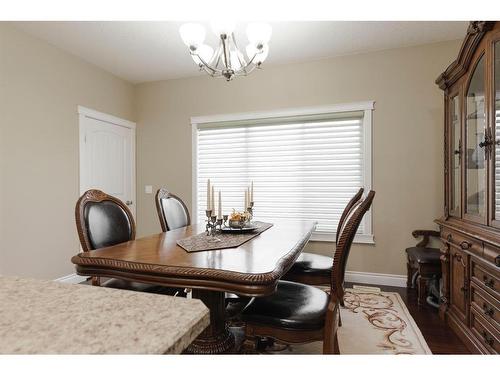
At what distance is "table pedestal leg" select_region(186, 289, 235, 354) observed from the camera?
1572mm

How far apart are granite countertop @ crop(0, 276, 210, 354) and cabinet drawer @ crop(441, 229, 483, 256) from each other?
1.98m

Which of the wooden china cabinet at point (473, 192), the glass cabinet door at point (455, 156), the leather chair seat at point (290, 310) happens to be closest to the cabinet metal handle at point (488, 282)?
the wooden china cabinet at point (473, 192)

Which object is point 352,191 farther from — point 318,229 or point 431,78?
point 431,78

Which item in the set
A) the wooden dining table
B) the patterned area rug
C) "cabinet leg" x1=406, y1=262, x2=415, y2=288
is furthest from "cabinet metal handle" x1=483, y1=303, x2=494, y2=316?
"cabinet leg" x1=406, y1=262, x2=415, y2=288

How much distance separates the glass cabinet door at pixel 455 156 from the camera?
2297mm

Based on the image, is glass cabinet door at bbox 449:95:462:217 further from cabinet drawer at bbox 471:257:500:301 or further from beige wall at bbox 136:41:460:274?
beige wall at bbox 136:41:460:274

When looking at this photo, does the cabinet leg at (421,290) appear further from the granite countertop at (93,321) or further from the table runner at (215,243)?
the granite countertop at (93,321)

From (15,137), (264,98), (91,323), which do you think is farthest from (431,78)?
(15,137)

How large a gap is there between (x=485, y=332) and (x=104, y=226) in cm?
245

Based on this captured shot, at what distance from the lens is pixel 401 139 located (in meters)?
3.19

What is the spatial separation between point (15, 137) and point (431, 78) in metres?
4.17

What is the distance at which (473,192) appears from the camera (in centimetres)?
205

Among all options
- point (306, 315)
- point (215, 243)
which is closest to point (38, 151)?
point (215, 243)

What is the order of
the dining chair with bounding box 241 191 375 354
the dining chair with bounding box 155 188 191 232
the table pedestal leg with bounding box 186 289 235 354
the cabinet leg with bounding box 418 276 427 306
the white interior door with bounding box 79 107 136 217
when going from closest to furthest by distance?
the dining chair with bounding box 241 191 375 354
the table pedestal leg with bounding box 186 289 235 354
the dining chair with bounding box 155 188 191 232
the cabinet leg with bounding box 418 276 427 306
the white interior door with bounding box 79 107 136 217
